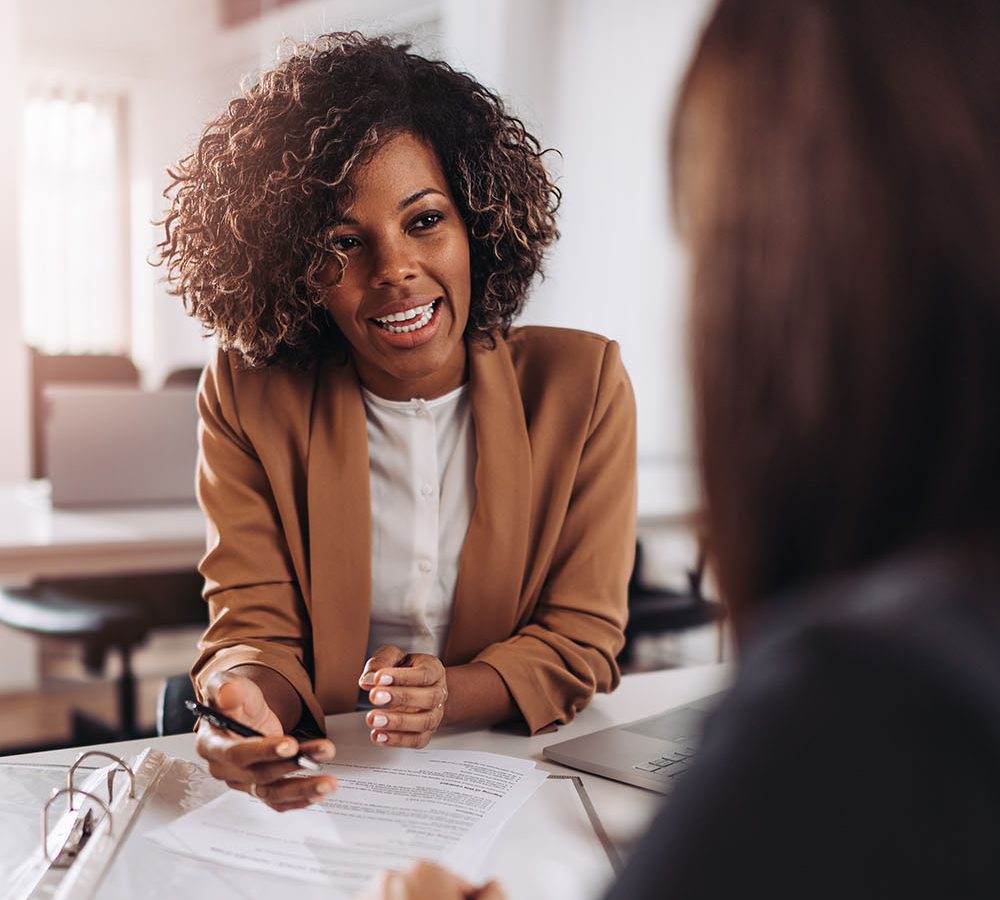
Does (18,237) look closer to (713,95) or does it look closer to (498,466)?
(498,466)

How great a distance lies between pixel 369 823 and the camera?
901 millimetres

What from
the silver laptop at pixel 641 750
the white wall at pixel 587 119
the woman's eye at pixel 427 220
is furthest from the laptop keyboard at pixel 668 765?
the white wall at pixel 587 119

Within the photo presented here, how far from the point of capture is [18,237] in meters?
3.68

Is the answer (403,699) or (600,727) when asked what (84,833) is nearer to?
(403,699)

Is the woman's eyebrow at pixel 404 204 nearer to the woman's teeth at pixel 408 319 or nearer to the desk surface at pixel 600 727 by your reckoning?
the woman's teeth at pixel 408 319

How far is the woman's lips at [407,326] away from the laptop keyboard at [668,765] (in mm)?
552

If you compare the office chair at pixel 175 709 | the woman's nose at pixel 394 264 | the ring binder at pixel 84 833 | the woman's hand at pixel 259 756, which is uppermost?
the woman's nose at pixel 394 264

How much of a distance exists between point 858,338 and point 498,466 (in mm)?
901

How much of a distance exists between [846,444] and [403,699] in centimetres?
71

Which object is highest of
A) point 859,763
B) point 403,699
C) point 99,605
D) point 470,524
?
point 859,763

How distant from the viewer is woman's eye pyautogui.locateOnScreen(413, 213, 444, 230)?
4.30 feet

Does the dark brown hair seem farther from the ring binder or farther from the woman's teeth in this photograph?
the woman's teeth

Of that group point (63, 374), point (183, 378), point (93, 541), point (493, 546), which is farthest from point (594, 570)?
point (63, 374)

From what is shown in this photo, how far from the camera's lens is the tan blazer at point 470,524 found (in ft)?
4.22
